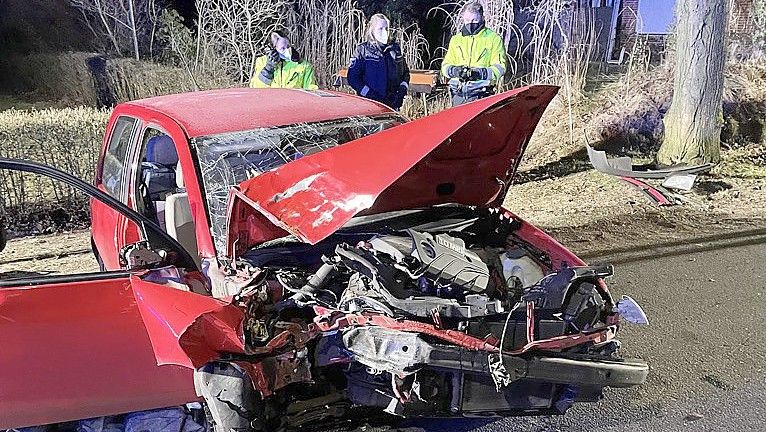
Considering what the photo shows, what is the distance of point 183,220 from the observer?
3602 millimetres

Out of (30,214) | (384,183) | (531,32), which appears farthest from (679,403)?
(531,32)

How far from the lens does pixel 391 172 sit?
2740mm

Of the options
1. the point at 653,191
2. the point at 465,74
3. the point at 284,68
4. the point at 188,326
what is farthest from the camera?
the point at 284,68

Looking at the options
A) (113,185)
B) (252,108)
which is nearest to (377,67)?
(252,108)

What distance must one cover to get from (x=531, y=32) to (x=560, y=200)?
3887 mm

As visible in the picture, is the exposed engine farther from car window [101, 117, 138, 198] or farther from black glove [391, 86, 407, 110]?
black glove [391, 86, 407, 110]

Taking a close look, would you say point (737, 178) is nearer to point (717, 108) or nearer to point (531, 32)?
point (717, 108)

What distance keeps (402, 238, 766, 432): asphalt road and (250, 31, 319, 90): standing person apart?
368cm

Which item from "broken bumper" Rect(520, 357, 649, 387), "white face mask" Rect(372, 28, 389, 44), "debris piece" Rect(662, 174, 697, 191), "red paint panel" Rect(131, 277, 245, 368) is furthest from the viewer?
"white face mask" Rect(372, 28, 389, 44)

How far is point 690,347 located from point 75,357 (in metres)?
3.63

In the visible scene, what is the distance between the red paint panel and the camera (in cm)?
249

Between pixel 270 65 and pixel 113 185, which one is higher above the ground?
pixel 270 65

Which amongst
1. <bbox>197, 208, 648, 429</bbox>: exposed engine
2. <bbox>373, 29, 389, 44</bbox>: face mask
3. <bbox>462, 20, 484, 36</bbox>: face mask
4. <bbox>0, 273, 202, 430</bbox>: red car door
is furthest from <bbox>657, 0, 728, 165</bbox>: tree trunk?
<bbox>0, 273, 202, 430</bbox>: red car door

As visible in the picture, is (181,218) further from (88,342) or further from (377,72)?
(377,72)
